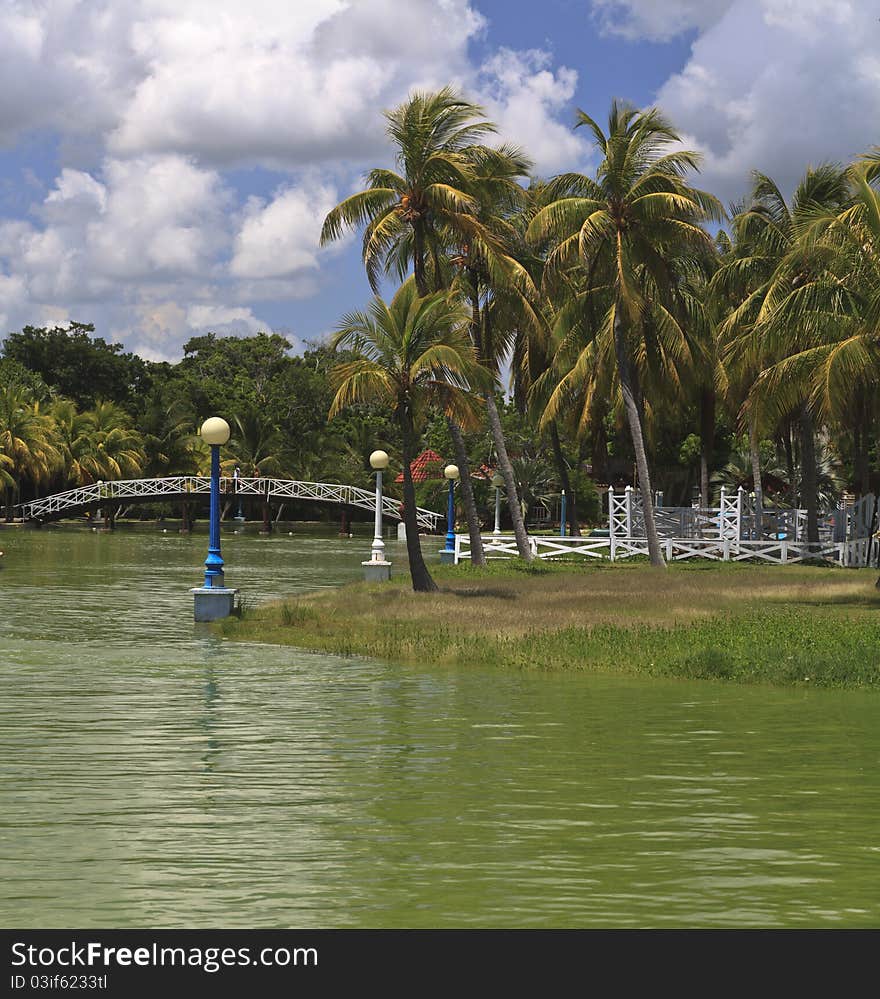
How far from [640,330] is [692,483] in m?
30.2

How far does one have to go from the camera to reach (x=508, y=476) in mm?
40875

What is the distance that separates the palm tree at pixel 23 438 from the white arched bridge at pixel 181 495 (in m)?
1.93

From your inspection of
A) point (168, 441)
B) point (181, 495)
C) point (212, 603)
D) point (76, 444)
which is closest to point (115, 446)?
point (76, 444)

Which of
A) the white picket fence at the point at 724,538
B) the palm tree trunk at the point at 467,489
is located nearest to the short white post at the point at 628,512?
the white picket fence at the point at 724,538

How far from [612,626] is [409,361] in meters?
8.90

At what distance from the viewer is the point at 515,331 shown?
43.3 meters

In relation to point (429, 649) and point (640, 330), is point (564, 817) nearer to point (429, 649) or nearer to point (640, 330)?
point (429, 649)

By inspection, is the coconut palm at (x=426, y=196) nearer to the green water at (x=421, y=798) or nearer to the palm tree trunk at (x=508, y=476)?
the palm tree trunk at (x=508, y=476)

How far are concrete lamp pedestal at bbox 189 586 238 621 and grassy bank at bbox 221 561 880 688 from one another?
1.87ft

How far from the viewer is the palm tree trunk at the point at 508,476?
38781 millimetres

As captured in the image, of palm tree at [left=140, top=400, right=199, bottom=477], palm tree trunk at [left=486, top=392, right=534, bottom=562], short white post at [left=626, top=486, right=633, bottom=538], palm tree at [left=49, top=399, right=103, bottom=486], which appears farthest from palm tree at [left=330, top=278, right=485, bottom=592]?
palm tree at [left=140, top=400, right=199, bottom=477]

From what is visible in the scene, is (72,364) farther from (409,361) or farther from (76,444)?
(409,361)

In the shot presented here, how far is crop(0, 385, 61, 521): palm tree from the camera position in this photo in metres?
76.0
